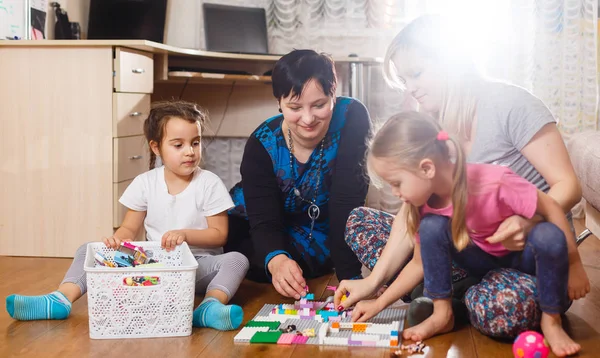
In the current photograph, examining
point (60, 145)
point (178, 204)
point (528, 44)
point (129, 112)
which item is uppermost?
point (528, 44)

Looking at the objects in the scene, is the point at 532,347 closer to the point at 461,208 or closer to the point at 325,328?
the point at 461,208

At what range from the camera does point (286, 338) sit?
151 centimetres

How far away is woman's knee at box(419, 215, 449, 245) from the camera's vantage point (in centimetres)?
149

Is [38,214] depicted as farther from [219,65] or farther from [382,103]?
[382,103]

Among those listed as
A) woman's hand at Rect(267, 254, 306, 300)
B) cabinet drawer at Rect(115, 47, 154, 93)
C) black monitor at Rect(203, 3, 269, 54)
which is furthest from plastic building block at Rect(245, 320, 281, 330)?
black monitor at Rect(203, 3, 269, 54)

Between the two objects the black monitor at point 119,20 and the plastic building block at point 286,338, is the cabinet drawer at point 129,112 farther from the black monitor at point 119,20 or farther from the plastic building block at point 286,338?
the plastic building block at point 286,338

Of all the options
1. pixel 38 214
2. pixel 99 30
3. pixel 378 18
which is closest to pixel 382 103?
pixel 378 18

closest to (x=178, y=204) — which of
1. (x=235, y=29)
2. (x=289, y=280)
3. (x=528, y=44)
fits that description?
(x=289, y=280)

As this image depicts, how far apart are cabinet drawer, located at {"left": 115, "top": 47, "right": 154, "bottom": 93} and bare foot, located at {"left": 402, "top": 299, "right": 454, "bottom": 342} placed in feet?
4.92

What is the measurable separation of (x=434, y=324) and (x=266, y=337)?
14.6 inches

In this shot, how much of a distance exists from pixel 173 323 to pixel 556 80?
2.83m

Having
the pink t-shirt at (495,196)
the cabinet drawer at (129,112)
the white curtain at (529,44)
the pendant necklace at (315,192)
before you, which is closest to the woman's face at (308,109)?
the pendant necklace at (315,192)

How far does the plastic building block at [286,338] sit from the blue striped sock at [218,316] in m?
0.13

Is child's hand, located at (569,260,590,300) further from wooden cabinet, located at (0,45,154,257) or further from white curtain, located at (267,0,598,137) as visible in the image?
white curtain, located at (267,0,598,137)
